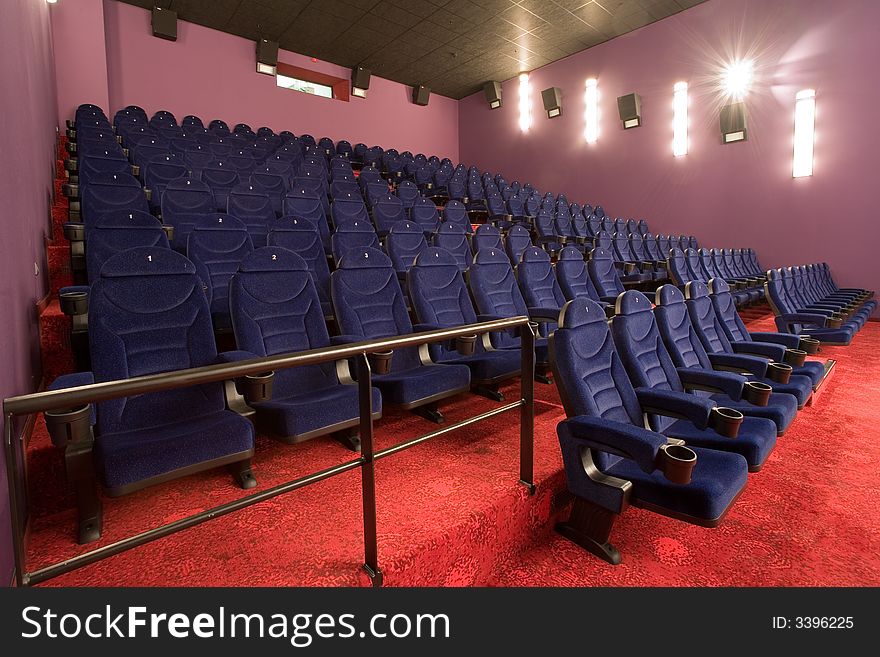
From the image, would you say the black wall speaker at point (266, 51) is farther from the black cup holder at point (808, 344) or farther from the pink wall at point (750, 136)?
the black cup holder at point (808, 344)

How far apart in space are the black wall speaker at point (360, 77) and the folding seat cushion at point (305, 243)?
22.5ft

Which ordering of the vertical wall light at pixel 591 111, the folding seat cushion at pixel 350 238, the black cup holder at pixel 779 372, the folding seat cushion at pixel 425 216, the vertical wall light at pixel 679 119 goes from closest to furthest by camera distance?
the black cup holder at pixel 779 372
the folding seat cushion at pixel 350 238
the folding seat cushion at pixel 425 216
the vertical wall light at pixel 679 119
the vertical wall light at pixel 591 111

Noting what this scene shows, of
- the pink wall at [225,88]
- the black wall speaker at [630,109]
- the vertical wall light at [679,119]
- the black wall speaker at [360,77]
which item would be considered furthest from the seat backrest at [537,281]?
the black wall speaker at [360,77]

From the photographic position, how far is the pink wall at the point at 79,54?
5.51 meters

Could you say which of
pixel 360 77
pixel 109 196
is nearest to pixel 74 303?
pixel 109 196

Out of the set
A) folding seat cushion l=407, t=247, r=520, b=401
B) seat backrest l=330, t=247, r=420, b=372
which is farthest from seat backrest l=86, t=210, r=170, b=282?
folding seat cushion l=407, t=247, r=520, b=401

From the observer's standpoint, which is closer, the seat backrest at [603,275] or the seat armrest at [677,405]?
the seat armrest at [677,405]

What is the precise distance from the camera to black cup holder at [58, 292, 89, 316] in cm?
152

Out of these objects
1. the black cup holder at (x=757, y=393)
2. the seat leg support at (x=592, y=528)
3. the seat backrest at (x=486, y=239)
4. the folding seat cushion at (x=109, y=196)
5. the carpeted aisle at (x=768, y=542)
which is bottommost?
the carpeted aisle at (x=768, y=542)

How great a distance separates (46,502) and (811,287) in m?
5.78

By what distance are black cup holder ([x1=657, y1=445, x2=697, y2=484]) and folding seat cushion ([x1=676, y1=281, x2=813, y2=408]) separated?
111 cm

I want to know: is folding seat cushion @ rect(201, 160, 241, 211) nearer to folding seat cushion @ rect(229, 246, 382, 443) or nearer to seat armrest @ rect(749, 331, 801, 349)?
folding seat cushion @ rect(229, 246, 382, 443)

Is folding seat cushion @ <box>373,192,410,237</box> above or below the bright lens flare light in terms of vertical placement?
below
